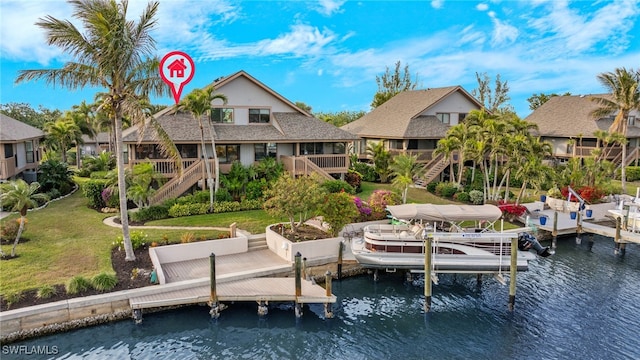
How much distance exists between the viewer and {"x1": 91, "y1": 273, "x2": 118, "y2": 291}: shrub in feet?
53.7

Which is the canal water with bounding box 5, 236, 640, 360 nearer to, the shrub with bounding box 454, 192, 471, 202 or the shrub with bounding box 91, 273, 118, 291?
the shrub with bounding box 91, 273, 118, 291

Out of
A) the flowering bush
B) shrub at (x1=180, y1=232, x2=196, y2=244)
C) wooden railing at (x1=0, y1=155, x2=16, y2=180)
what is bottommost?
shrub at (x1=180, y1=232, x2=196, y2=244)

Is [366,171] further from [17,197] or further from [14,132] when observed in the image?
[17,197]

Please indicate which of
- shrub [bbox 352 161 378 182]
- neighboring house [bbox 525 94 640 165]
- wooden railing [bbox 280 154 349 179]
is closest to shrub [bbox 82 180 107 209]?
wooden railing [bbox 280 154 349 179]

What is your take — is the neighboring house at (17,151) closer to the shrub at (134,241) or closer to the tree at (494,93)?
the shrub at (134,241)

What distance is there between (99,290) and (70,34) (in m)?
9.57

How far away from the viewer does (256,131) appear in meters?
32.2

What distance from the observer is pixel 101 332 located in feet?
50.6

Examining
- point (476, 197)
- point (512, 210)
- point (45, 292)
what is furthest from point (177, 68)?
point (476, 197)

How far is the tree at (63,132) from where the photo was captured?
41.8 metres

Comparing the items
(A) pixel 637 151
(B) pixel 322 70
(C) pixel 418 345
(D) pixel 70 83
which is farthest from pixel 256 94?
(B) pixel 322 70

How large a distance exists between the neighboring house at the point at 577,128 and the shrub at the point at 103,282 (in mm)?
41593

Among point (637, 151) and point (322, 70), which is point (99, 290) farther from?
point (322, 70)

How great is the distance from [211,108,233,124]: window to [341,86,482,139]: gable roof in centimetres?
1539
